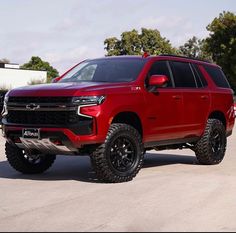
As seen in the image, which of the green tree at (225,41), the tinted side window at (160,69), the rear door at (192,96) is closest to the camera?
the tinted side window at (160,69)

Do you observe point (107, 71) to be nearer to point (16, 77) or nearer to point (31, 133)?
point (31, 133)

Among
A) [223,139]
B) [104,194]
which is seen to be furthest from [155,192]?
[223,139]

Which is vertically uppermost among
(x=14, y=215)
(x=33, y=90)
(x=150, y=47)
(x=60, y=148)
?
(x=150, y=47)

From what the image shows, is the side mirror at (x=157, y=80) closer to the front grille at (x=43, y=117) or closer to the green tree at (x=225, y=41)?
the front grille at (x=43, y=117)

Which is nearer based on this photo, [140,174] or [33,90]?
[33,90]

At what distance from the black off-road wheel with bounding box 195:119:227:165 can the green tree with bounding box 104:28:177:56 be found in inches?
2766

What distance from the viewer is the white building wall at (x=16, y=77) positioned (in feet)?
226

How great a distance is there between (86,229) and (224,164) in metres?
5.58

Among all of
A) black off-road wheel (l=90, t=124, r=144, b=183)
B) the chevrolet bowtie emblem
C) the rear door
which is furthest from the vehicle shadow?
the chevrolet bowtie emblem

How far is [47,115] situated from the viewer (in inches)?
328

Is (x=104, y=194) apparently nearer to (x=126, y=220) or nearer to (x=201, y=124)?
(x=126, y=220)

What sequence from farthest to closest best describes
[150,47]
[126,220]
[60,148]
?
[150,47], [60,148], [126,220]

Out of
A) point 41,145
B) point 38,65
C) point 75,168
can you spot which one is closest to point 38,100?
point 41,145

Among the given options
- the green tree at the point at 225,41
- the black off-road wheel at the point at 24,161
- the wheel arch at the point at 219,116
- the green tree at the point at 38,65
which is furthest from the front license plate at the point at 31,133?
the green tree at the point at 38,65
